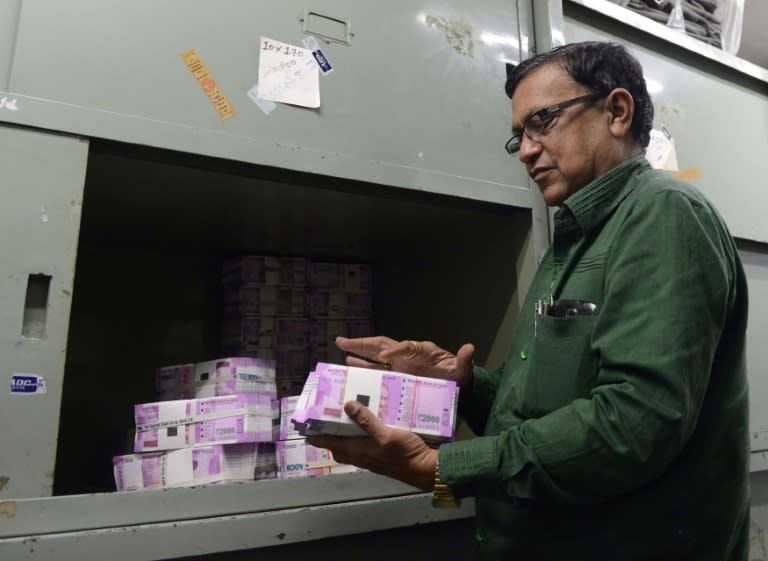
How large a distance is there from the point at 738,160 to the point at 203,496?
5.93 ft

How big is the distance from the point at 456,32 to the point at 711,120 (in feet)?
3.12

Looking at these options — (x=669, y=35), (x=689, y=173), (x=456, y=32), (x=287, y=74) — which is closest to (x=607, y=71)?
(x=456, y=32)

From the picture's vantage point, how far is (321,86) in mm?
1132

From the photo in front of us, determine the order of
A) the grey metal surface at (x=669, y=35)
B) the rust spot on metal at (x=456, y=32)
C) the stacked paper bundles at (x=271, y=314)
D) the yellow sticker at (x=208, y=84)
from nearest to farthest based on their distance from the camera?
the yellow sticker at (x=208, y=84)
the rust spot on metal at (x=456, y=32)
the grey metal surface at (x=669, y=35)
the stacked paper bundles at (x=271, y=314)

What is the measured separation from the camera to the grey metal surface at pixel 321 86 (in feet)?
3.02

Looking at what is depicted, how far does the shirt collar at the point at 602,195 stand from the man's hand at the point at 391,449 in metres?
0.43

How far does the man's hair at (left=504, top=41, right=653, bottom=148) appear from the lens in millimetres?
963

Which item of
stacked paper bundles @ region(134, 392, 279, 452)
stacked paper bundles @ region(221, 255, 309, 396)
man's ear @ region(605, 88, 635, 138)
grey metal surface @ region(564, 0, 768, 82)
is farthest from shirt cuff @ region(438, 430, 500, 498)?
grey metal surface @ region(564, 0, 768, 82)

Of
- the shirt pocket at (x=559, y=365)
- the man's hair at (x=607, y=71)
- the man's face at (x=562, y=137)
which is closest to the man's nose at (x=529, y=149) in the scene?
the man's face at (x=562, y=137)

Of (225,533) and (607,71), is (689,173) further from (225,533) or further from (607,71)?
(225,533)

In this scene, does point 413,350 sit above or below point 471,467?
above

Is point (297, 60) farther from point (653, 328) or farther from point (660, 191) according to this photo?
point (653, 328)

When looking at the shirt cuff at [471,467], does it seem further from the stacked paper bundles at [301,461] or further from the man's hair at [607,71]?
the man's hair at [607,71]

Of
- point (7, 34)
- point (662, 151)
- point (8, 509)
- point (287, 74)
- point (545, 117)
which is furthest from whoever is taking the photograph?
point (662, 151)
